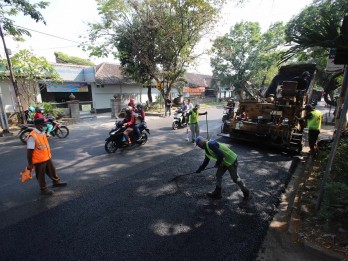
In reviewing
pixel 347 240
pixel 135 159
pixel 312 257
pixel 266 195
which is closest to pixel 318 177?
pixel 266 195

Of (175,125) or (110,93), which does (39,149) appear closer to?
(175,125)

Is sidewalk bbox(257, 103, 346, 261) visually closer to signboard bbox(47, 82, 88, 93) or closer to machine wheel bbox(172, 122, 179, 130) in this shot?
machine wheel bbox(172, 122, 179, 130)

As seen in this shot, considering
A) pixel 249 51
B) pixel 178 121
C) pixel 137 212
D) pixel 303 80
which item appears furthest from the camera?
pixel 249 51

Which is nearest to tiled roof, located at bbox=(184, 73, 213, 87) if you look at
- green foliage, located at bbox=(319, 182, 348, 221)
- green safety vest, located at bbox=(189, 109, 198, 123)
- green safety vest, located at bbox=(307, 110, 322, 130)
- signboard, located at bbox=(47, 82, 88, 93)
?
signboard, located at bbox=(47, 82, 88, 93)

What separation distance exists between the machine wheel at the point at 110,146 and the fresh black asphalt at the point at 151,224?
2.42m

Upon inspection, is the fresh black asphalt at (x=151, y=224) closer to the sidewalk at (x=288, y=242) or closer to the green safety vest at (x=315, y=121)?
the sidewalk at (x=288, y=242)

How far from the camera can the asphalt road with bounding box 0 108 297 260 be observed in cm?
295

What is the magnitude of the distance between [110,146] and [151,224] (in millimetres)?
4429

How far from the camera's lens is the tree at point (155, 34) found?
1603cm

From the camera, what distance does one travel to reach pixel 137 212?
12.6 ft

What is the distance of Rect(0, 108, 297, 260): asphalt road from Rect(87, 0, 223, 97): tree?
1340 centimetres

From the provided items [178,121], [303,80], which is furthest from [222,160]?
[178,121]

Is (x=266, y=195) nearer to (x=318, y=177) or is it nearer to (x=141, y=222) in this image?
(x=318, y=177)

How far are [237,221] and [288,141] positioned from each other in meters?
4.84
